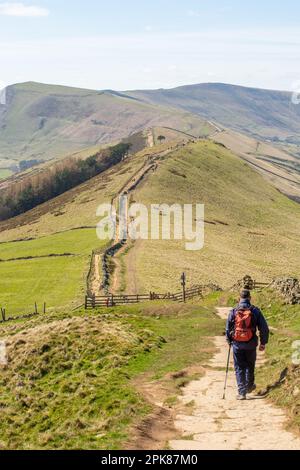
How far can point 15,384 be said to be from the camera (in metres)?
26.9

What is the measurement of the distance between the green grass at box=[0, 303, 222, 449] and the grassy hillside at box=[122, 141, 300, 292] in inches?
1297

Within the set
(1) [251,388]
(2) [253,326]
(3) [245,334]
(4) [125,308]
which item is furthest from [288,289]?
(3) [245,334]

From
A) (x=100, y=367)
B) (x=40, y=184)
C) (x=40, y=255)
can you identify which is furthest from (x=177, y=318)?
(x=40, y=184)

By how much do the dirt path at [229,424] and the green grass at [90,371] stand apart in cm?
149

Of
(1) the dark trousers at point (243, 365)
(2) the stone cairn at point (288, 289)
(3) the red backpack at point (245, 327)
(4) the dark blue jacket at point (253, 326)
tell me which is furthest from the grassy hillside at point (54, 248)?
(3) the red backpack at point (245, 327)

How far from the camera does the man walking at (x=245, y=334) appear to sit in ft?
63.7

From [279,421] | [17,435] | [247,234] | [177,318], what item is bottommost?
[247,234]

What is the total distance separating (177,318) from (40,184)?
468ft

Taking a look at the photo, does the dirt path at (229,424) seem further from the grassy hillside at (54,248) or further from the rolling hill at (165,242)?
the rolling hill at (165,242)

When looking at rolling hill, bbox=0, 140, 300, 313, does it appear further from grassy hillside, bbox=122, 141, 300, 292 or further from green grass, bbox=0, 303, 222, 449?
green grass, bbox=0, 303, 222, 449

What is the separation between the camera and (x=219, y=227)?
11750 cm

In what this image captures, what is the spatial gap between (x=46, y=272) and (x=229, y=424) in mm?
66904

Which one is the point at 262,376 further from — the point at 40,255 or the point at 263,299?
the point at 40,255

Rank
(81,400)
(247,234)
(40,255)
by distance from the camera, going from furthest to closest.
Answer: (247,234), (40,255), (81,400)
